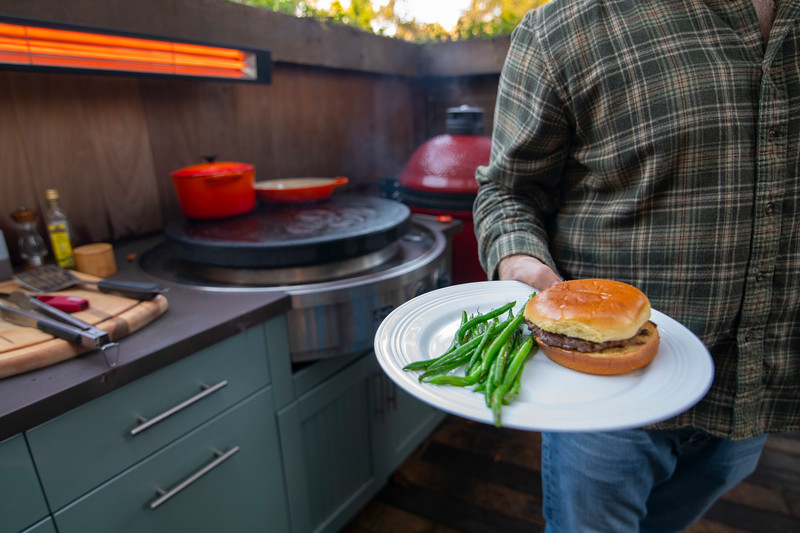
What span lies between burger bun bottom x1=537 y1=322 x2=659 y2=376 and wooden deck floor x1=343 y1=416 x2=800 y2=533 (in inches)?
60.2

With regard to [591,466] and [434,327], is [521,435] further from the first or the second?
[434,327]

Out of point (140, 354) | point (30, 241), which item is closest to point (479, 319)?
point (140, 354)

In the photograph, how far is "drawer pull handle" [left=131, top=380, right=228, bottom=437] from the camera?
1148mm

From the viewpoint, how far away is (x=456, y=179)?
234 cm

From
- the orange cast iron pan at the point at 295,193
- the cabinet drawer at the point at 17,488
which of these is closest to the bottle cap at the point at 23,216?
the orange cast iron pan at the point at 295,193

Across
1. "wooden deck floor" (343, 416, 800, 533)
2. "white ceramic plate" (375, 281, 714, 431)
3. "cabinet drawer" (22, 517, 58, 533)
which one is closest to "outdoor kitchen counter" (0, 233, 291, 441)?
"cabinet drawer" (22, 517, 58, 533)

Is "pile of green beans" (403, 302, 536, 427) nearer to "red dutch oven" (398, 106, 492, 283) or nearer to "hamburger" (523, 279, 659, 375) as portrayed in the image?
"hamburger" (523, 279, 659, 375)

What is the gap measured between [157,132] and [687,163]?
1.94 metres

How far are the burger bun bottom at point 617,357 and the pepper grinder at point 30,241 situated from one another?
5.44 feet

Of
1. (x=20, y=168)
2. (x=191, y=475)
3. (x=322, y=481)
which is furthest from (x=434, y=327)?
(x=20, y=168)

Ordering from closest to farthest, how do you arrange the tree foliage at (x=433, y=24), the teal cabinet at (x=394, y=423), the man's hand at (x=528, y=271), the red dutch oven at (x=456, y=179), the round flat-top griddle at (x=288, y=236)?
1. the man's hand at (x=528, y=271)
2. the round flat-top griddle at (x=288, y=236)
3. the teal cabinet at (x=394, y=423)
4. the red dutch oven at (x=456, y=179)
5. the tree foliage at (x=433, y=24)

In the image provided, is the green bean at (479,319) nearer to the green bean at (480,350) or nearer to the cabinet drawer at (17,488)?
the green bean at (480,350)

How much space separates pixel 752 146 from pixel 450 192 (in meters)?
1.47

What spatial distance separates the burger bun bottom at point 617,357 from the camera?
0.86m
